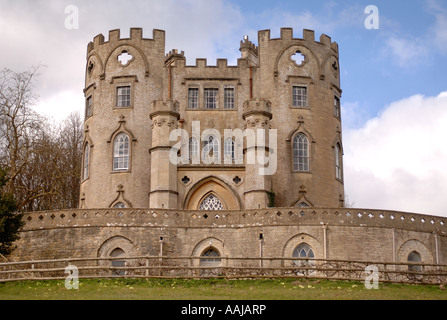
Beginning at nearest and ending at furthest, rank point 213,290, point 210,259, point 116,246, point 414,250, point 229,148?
point 213,290, point 116,246, point 414,250, point 210,259, point 229,148

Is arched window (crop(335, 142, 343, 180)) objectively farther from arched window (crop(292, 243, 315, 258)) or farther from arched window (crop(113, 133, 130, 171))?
arched window (crop(113, 133, 130, 171))

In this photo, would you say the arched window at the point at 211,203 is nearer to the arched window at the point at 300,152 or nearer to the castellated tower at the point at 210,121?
the castellated tower at the point at 210,121

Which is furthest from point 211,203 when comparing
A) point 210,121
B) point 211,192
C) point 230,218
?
point 230,218

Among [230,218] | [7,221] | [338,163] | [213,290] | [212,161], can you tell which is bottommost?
[213,290]

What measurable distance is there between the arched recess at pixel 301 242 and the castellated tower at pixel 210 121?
6704mm

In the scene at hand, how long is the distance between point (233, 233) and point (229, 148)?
9.64m

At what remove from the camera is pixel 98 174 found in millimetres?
→ 48594

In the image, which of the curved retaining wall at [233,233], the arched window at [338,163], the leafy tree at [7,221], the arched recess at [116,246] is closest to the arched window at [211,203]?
the curved retaining wall at [233,233]

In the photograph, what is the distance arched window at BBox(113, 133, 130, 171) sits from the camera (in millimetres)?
48344

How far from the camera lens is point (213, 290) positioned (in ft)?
94.5

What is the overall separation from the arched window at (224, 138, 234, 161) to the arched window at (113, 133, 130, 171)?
6.20 meters

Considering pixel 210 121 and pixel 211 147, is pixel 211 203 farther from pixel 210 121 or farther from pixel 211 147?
pixel 210 121

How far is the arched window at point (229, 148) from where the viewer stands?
157 feet
